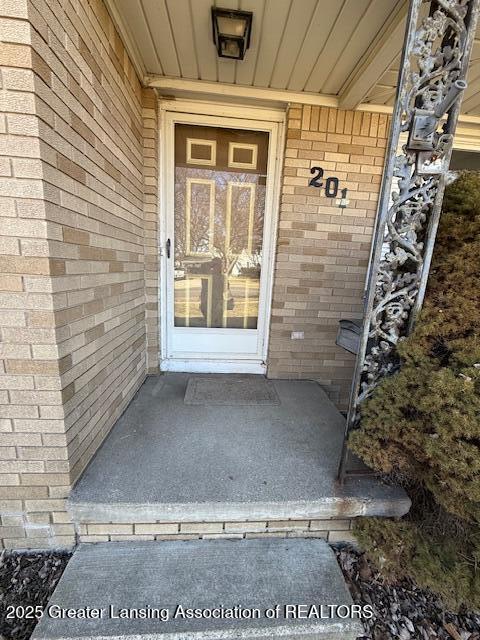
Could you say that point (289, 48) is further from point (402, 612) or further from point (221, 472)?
point (402, 612)

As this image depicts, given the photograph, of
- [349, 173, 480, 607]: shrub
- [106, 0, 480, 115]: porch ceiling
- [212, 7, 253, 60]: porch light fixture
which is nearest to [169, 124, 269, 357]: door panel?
[106, 0, 480, 115]: porch ceiling

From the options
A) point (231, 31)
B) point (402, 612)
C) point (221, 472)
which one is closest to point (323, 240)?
point (231, 31)

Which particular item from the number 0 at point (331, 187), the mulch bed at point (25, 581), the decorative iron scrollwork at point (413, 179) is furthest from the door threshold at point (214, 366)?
the number 0 at point (331, 187)

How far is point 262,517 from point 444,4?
231 centimetres

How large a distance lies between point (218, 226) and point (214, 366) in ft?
4.43

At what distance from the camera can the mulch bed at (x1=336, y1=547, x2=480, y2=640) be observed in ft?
4.02

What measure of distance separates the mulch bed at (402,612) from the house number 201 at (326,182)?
257 cm

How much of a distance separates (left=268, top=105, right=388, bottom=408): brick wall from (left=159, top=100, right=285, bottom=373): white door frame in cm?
12

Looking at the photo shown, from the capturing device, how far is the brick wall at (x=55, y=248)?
1.04 metres

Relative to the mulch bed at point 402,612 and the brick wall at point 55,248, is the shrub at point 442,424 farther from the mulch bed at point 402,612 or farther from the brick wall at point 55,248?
the brick wall at point 55,248

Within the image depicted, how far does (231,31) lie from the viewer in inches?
64.0

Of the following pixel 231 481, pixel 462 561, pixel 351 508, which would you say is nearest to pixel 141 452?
pixel 231 481

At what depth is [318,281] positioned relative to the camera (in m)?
2.59

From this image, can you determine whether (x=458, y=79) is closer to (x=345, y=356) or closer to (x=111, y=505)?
(x=345, y=356)
